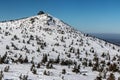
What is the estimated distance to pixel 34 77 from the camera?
11.9 metres

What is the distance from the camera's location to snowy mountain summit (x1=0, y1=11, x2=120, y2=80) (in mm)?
13211

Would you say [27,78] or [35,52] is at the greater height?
[35,52]

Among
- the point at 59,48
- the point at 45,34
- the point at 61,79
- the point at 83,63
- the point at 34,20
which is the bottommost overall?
the point at 61,79

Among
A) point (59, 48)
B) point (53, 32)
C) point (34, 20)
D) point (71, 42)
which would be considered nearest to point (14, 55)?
point (59, 48)

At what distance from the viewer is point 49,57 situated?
19453mm

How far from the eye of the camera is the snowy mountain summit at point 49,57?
43.3 ft

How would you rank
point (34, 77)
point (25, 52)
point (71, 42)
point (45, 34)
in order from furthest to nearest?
point (45, 34) < point (71, 42) < point (25, 52) < point (34, 77)

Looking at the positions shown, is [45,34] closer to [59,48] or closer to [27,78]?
[59,48]

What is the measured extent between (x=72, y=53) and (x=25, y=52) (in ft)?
14.6

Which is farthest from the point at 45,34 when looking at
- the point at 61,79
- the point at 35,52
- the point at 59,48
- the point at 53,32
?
the point at 61,79

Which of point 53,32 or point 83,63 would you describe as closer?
point 83,63

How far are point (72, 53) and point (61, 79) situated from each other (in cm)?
1027

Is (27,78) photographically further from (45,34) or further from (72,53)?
(45,34)

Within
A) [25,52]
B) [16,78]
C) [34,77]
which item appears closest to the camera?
[16,78]
